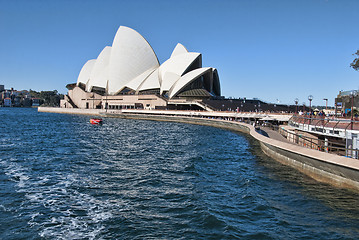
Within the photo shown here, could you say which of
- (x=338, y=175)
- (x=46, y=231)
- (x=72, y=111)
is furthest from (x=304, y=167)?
(x=72, y=111)

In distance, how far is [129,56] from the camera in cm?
9356

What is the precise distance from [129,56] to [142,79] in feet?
28.0

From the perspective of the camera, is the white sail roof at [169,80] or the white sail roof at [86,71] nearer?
the white sail roof at [169,80]

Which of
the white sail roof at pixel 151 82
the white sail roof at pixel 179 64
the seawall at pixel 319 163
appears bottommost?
the seawall at pixel 319 163

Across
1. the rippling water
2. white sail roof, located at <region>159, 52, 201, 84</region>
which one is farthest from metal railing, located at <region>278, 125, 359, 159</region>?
white sail roof, located at <region>159, 52, 201, 84</region>

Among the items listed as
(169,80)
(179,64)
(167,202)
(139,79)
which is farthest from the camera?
(139,79)

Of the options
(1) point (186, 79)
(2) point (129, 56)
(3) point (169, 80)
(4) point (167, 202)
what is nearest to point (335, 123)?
(4) point (167, 202)

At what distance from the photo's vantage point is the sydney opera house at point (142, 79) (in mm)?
81062

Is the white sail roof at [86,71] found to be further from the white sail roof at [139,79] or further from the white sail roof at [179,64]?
the white sail roof at [179,64]

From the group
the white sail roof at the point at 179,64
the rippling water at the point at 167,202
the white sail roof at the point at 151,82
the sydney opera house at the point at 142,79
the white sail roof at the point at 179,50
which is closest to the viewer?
the rippling water at the point at 167,202

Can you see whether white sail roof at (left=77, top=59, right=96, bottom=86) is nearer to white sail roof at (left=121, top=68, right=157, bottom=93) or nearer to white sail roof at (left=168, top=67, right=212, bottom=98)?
white sail roof at (left=121, top=68, right=157, bottom=93)

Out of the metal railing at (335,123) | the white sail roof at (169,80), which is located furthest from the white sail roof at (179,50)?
the metal railing at (335,123)

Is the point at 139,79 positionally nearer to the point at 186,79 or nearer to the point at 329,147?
the point at 186,79

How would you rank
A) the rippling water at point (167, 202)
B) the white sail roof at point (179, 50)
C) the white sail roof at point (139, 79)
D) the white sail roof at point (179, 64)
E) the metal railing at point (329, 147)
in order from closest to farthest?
the rippling water at point (167, 202) < the metal railing at point (329, 147) < the white sail roof at point (179, 64) < the white sail roof at point (139, 79) < the white sail roof at point (179, 50)
